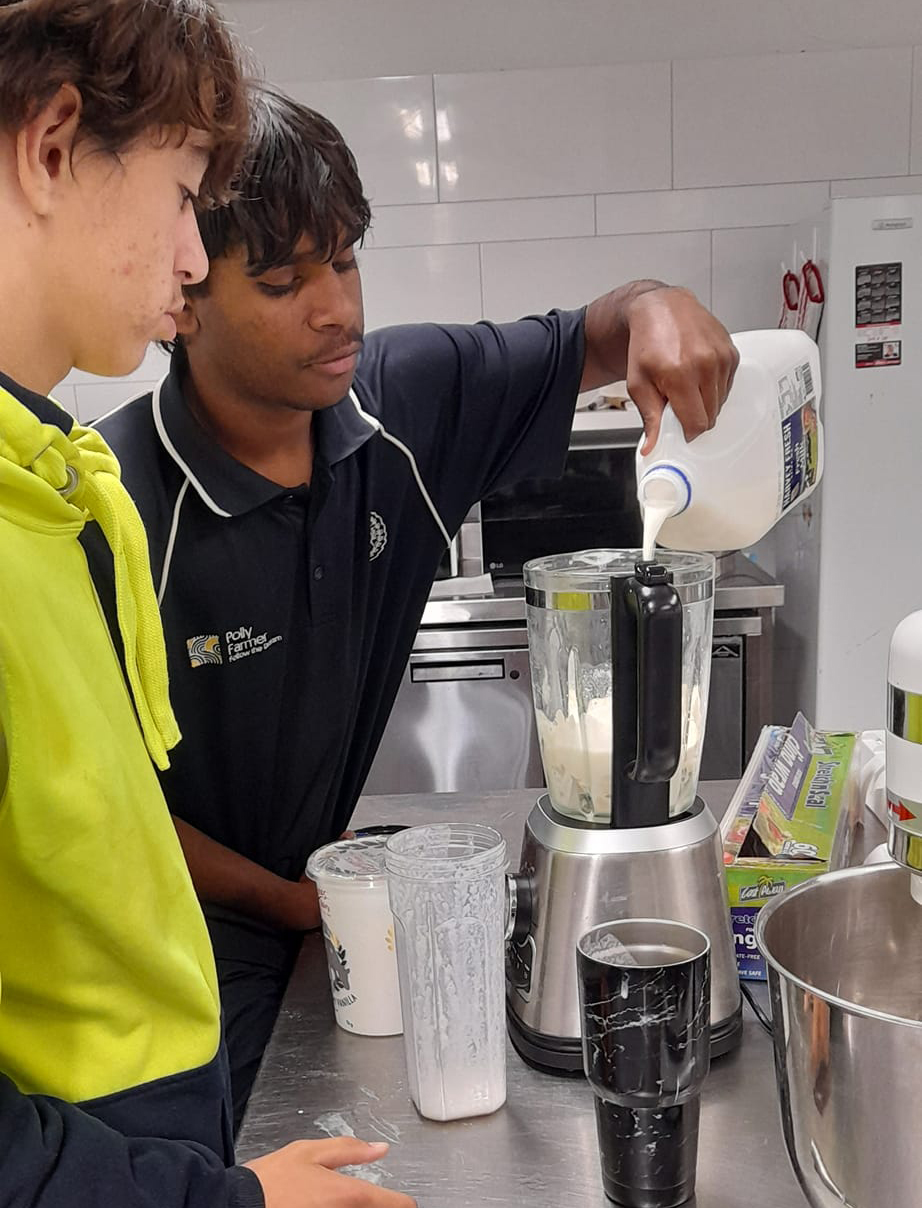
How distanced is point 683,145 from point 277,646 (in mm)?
1950

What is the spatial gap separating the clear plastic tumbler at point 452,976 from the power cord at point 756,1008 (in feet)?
0.72

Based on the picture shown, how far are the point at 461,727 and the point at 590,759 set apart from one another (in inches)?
62.9

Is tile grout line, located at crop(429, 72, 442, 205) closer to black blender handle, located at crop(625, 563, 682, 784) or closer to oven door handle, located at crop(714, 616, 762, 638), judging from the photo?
oven door handle, located at crop(714, 616, 762, 638)

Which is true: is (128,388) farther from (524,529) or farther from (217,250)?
(217,250)

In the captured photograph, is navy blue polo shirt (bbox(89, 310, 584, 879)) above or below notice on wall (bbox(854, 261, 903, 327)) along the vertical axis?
below

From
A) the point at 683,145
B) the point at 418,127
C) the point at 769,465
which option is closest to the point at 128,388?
the point at 418,127

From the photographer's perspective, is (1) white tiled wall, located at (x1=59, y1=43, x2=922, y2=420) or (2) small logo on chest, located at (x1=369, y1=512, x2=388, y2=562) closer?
(2) small logo on chest, located at (x1=369, y1=512, x2=388, y2=562)

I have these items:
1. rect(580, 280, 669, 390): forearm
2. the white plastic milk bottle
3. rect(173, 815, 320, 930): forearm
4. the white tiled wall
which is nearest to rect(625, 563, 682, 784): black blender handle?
the white plastic milk bottle

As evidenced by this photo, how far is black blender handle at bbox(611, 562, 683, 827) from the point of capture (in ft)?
2.45

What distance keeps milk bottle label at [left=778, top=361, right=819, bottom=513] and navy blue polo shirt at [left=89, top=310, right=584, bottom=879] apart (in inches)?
13.9

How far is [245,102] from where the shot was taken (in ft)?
2.43

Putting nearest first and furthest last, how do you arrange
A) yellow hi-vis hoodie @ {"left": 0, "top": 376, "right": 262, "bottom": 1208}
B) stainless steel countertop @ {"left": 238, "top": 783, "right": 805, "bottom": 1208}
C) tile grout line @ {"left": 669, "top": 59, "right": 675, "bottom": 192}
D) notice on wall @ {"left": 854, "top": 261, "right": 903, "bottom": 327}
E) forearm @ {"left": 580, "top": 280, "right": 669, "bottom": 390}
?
1. yellow hi-vis hoodie @ {"left": 0, "top": 376, "right": 262, "bottom": 1208}
2. stainless steel countertop @ {"left": 238, "top": 783, "right": 805, "bottom": 1208}
3. forearm @ {"left": 580, "top": 280, "right": 669, "bottom": 390}
4. notice on wall @ {"left": 854, "top": 261, "right": 903, "bottom": 327}
5. tile grout line @ {"left": 669, "top": 59, "right": 675, "bottom": 192}

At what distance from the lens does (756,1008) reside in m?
0.91

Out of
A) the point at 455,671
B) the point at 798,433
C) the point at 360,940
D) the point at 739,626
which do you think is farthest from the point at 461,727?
the point at 360,940
